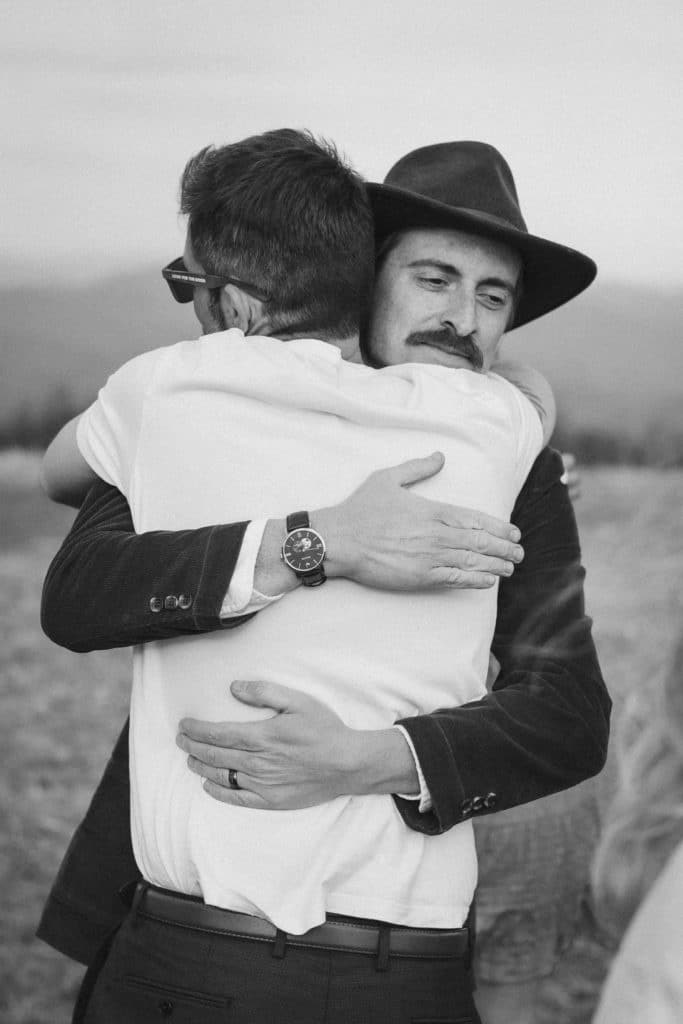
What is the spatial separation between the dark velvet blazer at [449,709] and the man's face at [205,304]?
264mm

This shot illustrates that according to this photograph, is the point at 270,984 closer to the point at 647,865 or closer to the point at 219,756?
the point at 219,756

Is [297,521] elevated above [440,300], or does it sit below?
below

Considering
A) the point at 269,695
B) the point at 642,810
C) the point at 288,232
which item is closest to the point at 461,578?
the point at 269,695

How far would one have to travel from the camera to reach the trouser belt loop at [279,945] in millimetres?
1355

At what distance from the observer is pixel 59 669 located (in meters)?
3.24

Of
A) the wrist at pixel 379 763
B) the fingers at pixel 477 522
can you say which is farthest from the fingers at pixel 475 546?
the wrist at pixel 379 763

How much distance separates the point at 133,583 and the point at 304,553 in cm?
22

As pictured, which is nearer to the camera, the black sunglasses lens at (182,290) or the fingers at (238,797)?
the fingers at (238,797)

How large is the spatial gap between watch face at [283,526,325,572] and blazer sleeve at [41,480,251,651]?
0.06m

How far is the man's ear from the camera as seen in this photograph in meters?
1.57

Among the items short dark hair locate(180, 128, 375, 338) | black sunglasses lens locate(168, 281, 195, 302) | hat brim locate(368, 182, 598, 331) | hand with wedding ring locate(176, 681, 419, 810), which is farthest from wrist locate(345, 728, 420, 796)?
hat brim locate(368, 182, 598, 331)

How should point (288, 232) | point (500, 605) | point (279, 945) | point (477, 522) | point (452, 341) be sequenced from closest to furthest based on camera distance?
point (279, 945), point (477, 522), point (288, 232), point (500, 605), point (452, 341)

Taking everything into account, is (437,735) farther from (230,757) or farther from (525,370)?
(525,370)

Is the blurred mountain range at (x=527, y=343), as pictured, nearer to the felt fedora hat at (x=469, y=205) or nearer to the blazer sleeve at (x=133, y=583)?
the felt fedora hat at (x=469, y=205)
